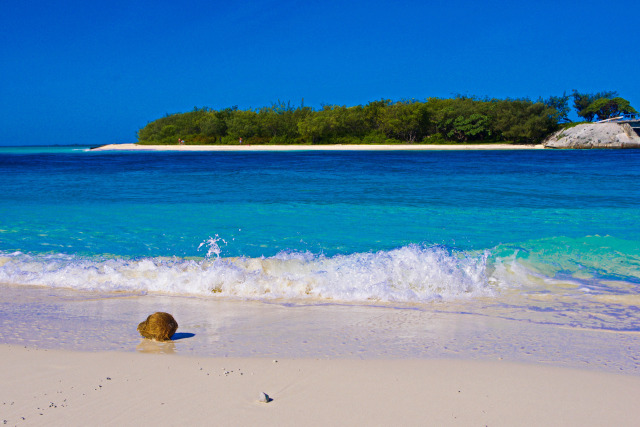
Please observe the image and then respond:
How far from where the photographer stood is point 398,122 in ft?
215

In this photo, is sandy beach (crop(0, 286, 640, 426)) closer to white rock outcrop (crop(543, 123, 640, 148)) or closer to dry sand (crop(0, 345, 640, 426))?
dry sand (crop(0, 345, 640, 426))

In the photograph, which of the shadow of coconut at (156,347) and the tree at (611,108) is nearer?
the shadow of coconut at (156,347)

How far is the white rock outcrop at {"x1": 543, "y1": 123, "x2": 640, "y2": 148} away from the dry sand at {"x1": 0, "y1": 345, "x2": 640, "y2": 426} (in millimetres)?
61180

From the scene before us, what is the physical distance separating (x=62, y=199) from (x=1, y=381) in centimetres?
1265

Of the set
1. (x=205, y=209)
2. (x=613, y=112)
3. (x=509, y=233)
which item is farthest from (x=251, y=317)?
(x=613, y=112)

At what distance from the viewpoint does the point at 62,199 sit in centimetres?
1413

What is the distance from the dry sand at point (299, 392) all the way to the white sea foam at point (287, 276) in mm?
2144

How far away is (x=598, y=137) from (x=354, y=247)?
201 ft

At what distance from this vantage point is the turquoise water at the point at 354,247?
547 cm

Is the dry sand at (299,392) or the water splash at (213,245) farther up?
the dry sand at (299,392)

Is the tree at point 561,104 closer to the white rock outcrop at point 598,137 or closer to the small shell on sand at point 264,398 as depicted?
the white rock outcrop at point 598,137

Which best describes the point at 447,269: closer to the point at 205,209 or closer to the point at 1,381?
the point at 1,381

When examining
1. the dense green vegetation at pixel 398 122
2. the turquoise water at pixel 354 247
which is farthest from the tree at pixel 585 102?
the turquoise water at pixel 354 247

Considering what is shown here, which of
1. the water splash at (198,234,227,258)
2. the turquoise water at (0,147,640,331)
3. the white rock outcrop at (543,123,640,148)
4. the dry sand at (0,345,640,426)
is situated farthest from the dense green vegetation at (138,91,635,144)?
the dry sand at (0,345,640,426)
